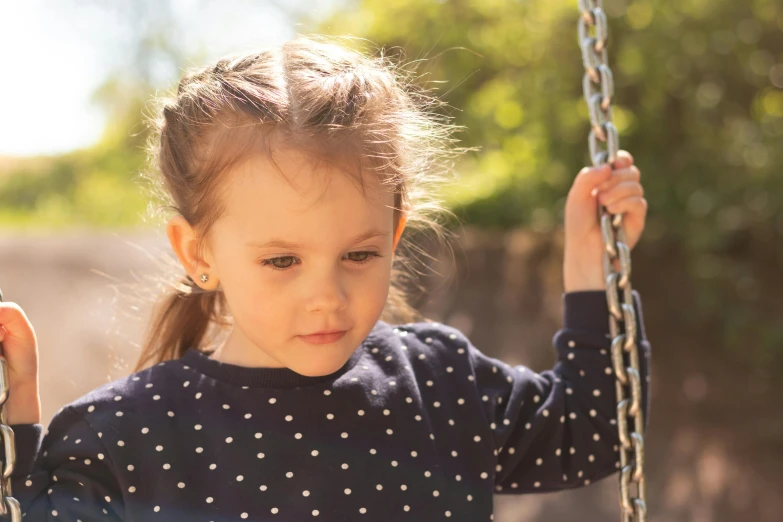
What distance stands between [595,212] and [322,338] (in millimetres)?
554

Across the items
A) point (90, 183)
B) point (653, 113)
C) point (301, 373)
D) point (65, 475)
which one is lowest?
point (65, 475)

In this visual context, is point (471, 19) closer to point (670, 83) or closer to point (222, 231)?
point (670, 83)

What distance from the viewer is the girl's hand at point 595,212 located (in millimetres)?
1480

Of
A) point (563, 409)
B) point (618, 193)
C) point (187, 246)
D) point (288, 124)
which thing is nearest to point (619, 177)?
point (618, 193)

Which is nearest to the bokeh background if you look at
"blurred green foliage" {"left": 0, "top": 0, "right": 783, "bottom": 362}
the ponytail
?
"blurred green foliage" {"left": 0, "top": 0, "right": 783, "bottom": 362}

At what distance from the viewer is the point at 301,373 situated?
1.27 metres

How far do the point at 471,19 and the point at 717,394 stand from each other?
6.38 feet

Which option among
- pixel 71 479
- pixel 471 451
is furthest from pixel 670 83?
pixel 71 479

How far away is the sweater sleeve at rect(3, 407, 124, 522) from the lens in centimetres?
119

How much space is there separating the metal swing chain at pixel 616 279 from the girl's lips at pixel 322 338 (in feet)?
1.44

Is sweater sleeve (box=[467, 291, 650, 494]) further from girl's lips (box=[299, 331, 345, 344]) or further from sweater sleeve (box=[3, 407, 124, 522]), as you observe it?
sweater sleeve (box=[3, 407, 124, 522])

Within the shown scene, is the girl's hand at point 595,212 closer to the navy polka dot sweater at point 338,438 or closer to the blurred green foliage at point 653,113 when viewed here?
the navy polka dot sweater at point 338,438

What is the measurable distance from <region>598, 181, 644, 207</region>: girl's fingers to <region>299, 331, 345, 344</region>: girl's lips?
1.66 feet

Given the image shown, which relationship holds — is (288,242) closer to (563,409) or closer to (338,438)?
(338,438)
